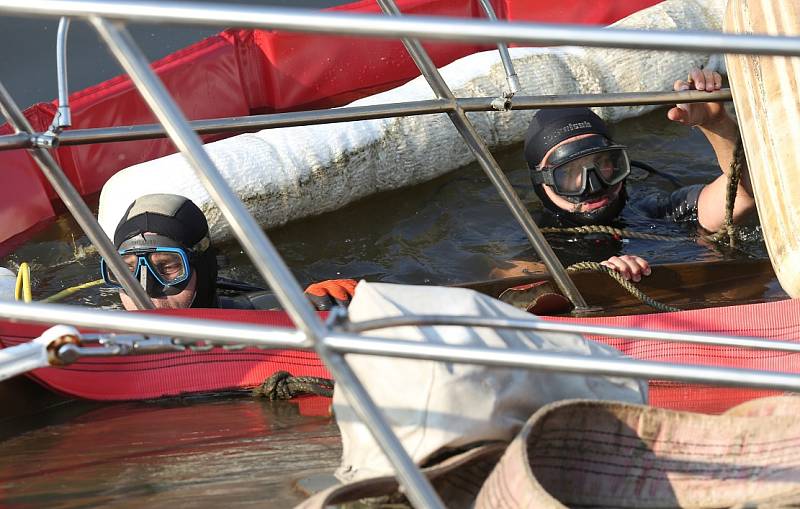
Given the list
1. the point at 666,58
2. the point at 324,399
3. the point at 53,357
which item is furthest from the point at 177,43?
the point at 53,357

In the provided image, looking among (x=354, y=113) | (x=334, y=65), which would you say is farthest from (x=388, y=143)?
(x=354, y=113)

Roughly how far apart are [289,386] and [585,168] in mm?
2926

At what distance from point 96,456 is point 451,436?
3.51 feet

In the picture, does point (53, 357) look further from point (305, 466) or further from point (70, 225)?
point (70, 225)

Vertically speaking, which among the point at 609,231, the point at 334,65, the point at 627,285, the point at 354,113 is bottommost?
the point at 627,285

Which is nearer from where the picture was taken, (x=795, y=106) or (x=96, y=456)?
(x=96, y=456)

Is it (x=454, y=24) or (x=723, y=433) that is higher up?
(x=454, y=24)

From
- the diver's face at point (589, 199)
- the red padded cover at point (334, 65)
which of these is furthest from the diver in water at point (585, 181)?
the red padded cover at point (334, 65)

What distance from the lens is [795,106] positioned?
2.86 m

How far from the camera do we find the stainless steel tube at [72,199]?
2.77 metres

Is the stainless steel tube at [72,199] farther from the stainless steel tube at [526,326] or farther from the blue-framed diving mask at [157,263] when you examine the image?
the stainless steel tube at [526,326]

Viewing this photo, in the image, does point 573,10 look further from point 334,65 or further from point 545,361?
point 545,361

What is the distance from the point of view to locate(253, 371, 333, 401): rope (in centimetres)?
269

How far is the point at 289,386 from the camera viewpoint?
→ 2.72 m
